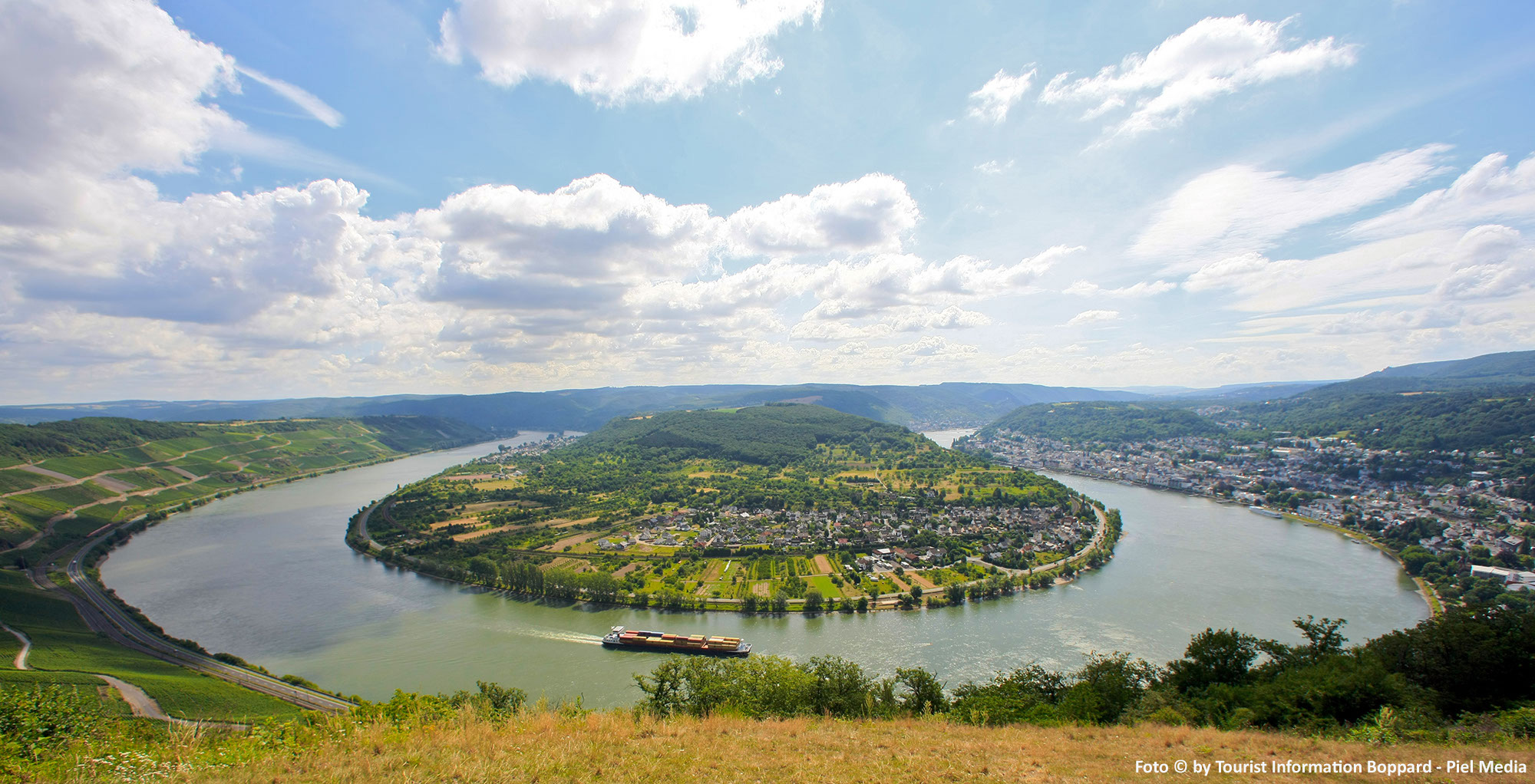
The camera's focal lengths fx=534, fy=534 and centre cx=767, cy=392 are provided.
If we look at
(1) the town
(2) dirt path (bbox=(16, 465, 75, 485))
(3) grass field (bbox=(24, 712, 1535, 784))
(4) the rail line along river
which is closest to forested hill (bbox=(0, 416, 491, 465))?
(2) dirt path (bbox=(16, 465, 75, 485))

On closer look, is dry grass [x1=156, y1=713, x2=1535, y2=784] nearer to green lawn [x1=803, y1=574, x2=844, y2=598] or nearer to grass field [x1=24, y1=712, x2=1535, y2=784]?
grass field [x1=24, y1=712, x2=1535, y2=784]

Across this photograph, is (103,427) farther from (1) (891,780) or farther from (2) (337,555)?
(1) (891,780)

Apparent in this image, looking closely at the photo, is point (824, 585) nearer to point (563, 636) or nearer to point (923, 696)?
point (563, 636)

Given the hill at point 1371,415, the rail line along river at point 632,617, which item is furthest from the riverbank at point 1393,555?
the hill at point 1371,415

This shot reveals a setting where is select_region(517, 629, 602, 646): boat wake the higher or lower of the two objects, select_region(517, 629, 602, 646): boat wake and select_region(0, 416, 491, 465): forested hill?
the lower

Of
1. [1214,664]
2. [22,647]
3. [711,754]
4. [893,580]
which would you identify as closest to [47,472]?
[22,647]

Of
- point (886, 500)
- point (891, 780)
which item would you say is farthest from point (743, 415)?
point (891, 780)
